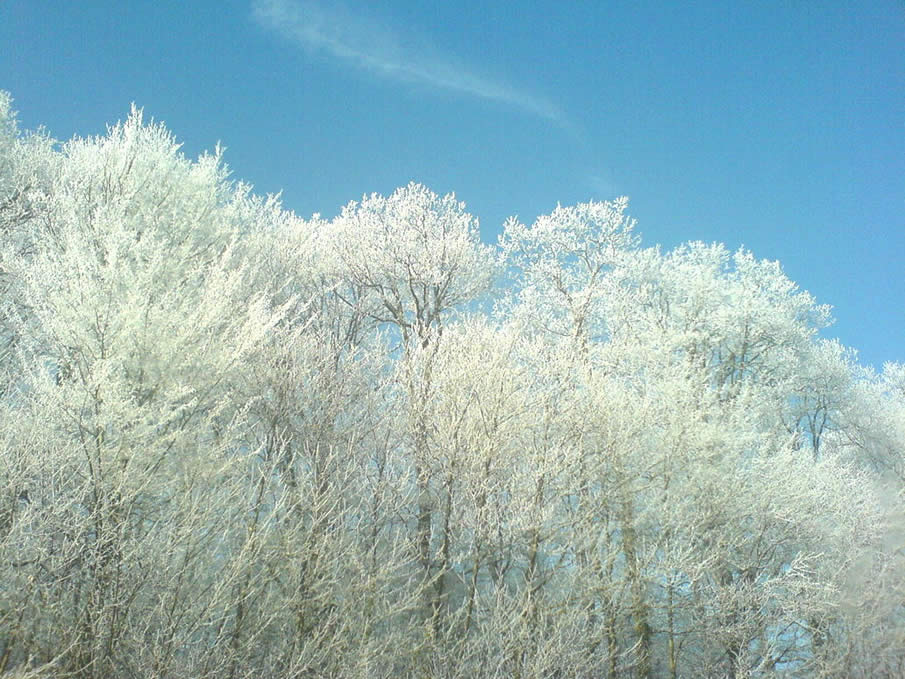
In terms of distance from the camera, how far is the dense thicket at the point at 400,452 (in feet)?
24.6

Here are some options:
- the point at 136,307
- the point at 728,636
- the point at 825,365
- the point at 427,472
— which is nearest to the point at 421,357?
the point at 427,472

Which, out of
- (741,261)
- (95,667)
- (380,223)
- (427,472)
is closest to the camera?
(95,667)

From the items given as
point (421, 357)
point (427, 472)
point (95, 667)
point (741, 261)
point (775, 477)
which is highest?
point (741, 261)

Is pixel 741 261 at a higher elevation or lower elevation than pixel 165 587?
higher

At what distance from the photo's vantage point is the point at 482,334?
44.7 ft

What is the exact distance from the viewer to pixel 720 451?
15367 millimetres

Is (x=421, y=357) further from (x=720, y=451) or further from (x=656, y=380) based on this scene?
(x=720, y=451)

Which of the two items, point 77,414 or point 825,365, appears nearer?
point 77,414

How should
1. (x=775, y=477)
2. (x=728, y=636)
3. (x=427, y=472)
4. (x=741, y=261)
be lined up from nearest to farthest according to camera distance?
(x=427, y=472) → (x=728, y=636) → (x=775, y=477) → (x=741, y=261)

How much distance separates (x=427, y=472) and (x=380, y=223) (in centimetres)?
877

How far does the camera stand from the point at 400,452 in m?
12.9

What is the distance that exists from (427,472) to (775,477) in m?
9.05

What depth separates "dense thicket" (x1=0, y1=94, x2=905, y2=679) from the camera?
7496 millimetres

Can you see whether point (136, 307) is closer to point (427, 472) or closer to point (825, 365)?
point (427, 472)
